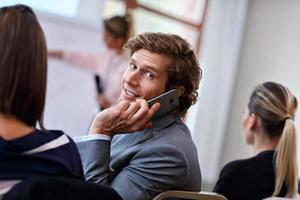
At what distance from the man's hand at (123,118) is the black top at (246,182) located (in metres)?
0.63

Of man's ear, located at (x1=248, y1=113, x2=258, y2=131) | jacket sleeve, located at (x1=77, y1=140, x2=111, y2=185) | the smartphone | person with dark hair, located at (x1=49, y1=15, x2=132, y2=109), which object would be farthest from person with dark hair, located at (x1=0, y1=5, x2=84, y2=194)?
person with dark hair, located at (x1=49, y1=15, x2=132, y2=109)

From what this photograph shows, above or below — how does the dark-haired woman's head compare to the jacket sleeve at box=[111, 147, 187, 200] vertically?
above

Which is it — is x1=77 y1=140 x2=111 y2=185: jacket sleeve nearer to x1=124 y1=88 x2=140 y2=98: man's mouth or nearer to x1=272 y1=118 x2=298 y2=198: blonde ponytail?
x1=124 y1=88 x2=140 y2=98: man's mouth

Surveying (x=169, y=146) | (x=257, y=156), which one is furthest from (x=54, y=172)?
(x=257, y=156)

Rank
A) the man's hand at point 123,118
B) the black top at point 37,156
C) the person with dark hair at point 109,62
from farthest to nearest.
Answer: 1. the person with dark hair at point 109,62
2. the man's hand at point 123,118
3. the black top at point 37,156

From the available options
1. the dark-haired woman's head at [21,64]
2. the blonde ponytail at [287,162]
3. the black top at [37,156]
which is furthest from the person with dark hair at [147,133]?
the blonde ponytail at [287,162]

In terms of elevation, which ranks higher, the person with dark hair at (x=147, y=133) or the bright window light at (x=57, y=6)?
the bright window light at (x=57, y=6)

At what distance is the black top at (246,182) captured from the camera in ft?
6.81

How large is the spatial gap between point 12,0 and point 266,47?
2.38 m

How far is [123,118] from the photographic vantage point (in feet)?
5.22

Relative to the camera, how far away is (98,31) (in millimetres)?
3457

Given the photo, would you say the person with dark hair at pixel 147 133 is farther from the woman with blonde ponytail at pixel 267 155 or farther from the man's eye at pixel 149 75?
the woman with blonde ponytail at pixel 267 155

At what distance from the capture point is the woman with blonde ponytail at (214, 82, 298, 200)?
208 centimetres

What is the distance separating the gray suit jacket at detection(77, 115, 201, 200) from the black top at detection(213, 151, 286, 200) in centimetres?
49
